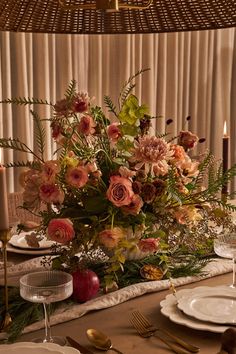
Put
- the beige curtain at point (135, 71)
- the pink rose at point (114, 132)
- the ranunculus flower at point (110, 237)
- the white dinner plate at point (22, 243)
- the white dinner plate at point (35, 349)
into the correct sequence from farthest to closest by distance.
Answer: the beige curtain at point (135, 71) < the white dinner plate at point (22, 243) < the pink rose at point (114, 132) < the ranunculus flower at point (110, 237) < the white dinner plate at point (35, 349)

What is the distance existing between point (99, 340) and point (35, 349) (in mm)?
131

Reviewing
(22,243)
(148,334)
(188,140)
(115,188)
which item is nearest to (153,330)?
(148,334)

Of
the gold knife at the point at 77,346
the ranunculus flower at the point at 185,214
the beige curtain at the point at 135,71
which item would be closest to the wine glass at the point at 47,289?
the gold knife at the point at 77,346

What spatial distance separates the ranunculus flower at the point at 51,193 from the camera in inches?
56.9

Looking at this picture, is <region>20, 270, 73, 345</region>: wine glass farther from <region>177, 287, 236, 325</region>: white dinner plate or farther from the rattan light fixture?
the rattan light fixture

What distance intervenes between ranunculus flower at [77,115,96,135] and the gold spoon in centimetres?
51

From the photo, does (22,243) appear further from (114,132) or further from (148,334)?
(148,334)

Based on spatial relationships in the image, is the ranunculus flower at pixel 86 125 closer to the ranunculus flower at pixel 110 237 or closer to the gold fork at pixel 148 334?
the ranunculus flower at pixel 110 237

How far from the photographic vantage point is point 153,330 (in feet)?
4.09

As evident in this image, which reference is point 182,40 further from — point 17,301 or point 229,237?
point 17,301

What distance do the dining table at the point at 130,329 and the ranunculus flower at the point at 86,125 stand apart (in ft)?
1.36

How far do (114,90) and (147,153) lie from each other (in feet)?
6.53

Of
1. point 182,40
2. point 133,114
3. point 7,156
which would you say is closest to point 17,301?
point 133,114

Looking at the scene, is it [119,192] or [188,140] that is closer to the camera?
[119,192]
